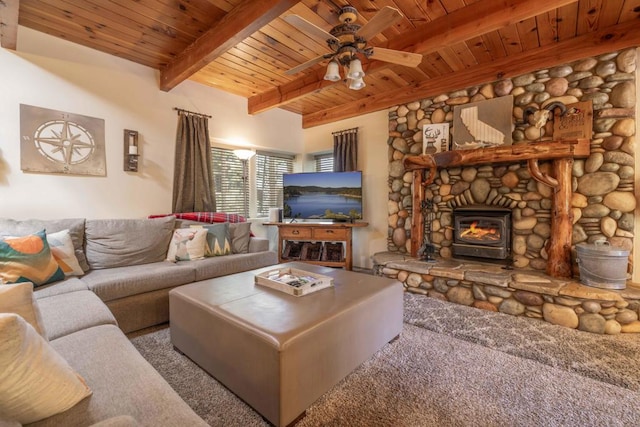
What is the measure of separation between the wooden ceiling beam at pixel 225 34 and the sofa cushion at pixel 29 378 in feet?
6.91

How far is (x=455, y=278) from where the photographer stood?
9.32 ft

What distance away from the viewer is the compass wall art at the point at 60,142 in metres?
2.53

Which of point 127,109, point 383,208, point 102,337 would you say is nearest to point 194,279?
point 102,337

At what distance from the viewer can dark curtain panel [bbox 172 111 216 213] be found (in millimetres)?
3418

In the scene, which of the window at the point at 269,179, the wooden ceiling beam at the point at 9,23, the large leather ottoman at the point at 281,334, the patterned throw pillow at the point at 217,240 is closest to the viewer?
the large leather ottoman at the point at 281,334

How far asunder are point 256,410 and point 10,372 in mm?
993

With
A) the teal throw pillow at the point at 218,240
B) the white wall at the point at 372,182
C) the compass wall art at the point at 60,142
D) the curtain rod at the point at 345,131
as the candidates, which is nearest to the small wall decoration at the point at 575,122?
the white wall at the point at 372,182

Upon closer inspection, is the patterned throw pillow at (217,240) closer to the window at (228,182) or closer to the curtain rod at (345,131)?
the window at (228,182)

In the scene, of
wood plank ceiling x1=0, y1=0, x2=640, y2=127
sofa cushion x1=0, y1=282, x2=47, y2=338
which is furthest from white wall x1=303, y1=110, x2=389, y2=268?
sofa cushion x1=0, y1=282, x2=47, y2=338

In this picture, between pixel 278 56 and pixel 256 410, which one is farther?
pixel 278 56

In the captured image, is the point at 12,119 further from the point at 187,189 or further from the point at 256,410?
the point at 256,410

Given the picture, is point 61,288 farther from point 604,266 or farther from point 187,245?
point 604,266

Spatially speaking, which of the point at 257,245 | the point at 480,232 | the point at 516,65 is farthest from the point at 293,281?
the point at 516,65

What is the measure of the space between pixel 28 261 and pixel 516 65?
449cm
